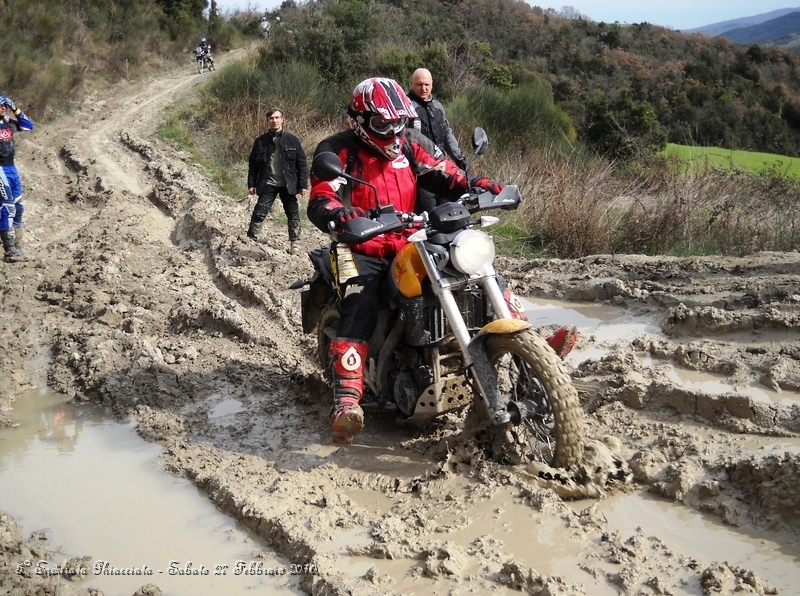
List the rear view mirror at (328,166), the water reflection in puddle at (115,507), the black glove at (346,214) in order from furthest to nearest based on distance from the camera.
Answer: the black glove at (346,214) → the rear view mirror at (328,166) → the water reflection in puddle at (115,507)

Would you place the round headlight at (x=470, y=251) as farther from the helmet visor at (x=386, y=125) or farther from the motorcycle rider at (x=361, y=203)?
the helmet visor at (x=386, y=125)

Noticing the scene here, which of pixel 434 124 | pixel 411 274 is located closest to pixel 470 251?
pixel 411 274

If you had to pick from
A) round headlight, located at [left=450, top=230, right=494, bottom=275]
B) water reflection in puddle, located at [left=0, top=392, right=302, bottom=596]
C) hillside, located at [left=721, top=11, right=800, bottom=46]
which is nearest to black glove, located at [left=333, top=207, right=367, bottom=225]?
round headlight, located at [left=450, top=230, right=494, bottom=275]

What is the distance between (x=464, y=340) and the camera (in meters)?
4.02

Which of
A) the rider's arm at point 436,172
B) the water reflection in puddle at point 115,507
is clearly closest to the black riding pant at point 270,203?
the water reflection in puddle at point 115,507

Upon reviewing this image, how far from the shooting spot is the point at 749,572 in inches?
123

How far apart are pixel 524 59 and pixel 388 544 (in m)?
43.4

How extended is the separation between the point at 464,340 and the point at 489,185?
1108 mm

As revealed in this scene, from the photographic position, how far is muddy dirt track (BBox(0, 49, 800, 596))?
3.46 m

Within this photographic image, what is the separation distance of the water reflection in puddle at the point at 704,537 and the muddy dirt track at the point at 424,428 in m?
0.02

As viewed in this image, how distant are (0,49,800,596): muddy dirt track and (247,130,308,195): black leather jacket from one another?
742 mm

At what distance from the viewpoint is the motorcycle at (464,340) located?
383cm

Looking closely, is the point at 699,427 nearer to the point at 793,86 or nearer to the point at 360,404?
the point at 360,404

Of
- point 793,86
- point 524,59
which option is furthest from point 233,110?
point 793,86
